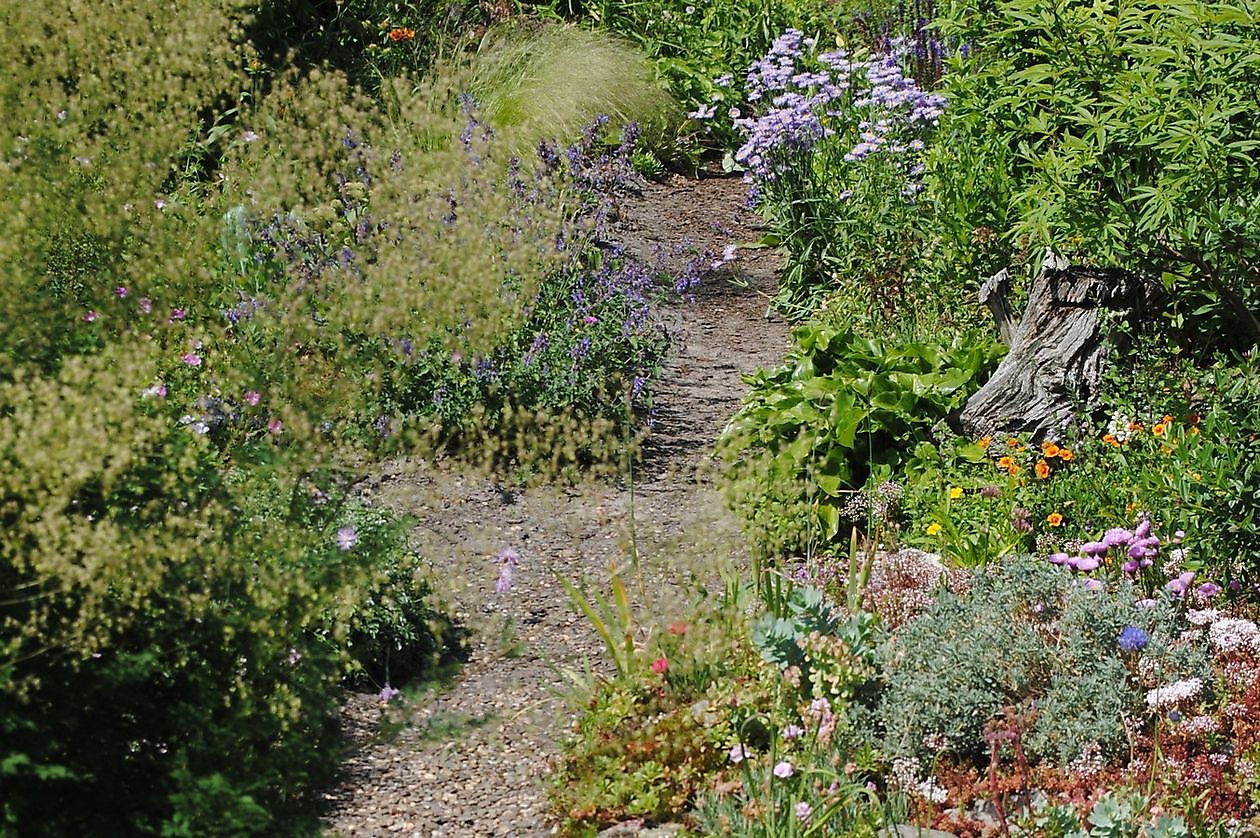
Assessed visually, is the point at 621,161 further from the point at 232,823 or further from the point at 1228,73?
the point at 232,823

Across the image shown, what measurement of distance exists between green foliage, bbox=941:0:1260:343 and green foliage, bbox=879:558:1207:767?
1346 mm

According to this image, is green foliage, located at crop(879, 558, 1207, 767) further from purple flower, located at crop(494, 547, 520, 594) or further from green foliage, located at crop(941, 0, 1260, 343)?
green foliage, located at crop(941, 0, 1260, 343)

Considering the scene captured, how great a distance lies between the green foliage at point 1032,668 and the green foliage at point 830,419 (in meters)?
0.90

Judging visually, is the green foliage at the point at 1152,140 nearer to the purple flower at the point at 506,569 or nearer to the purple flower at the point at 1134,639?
the purple flower at the point at 1134,639

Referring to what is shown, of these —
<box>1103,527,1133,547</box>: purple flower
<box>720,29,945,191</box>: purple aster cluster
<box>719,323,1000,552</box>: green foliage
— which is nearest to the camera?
<box>1103,527,1133,547</box>: purple flower

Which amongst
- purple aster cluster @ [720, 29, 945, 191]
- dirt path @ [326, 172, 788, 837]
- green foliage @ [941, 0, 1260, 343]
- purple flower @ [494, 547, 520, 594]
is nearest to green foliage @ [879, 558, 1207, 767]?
dirt path @ [326, 172, 788, 837]

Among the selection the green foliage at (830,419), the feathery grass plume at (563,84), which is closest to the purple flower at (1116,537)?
the green foliage at (830,419)

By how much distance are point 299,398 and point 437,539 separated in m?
1.33

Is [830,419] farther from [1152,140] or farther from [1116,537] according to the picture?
[1152,140]

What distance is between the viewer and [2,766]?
2.14 m

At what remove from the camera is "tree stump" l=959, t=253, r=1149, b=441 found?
4.98 m

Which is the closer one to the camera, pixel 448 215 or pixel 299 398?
pixel 299 398

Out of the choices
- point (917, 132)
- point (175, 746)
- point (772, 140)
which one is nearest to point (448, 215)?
point (772, 140)

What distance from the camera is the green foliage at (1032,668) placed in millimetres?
3299
